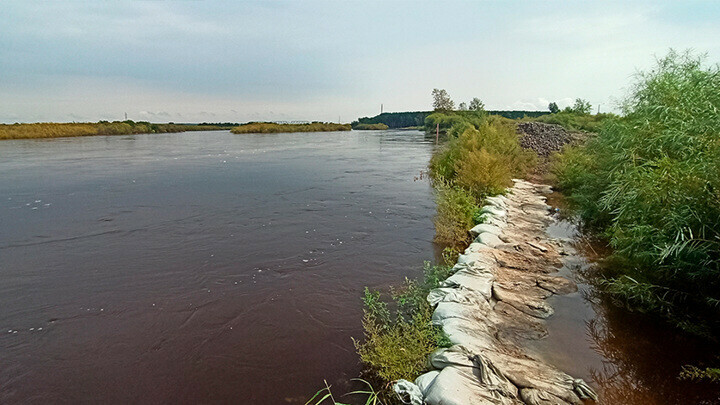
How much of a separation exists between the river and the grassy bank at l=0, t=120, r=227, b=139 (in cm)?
2990

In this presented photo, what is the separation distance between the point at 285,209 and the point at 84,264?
4.17 meters

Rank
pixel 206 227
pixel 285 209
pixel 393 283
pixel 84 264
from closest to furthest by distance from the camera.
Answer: pixel 393 283, pixel 84 264, pixel 206 227, pixel 285 209

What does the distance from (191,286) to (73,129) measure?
4291cm

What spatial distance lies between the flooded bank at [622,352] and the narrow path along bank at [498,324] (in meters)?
0.18

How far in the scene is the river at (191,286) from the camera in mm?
3143

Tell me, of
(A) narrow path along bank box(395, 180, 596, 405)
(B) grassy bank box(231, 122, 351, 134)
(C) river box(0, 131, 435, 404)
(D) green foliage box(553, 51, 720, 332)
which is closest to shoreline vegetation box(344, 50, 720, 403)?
(D) green foliage box(553, 51, 720, 332)

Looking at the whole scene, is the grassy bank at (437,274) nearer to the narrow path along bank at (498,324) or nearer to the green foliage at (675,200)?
the narrow path along bank at (498,324)

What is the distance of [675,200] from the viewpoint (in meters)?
3.22

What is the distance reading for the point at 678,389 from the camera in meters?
2.87

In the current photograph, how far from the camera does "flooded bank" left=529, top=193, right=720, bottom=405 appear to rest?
285 centimetres

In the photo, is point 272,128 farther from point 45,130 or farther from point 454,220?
point 454,220

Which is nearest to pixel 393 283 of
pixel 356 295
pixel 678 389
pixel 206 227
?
pixel 356 295

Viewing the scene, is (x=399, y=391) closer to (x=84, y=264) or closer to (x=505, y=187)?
(x=84, y=264)

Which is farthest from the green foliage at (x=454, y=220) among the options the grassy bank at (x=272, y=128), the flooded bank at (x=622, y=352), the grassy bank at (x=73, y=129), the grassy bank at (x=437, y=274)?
the grassy bank at (x=272, y=128)
